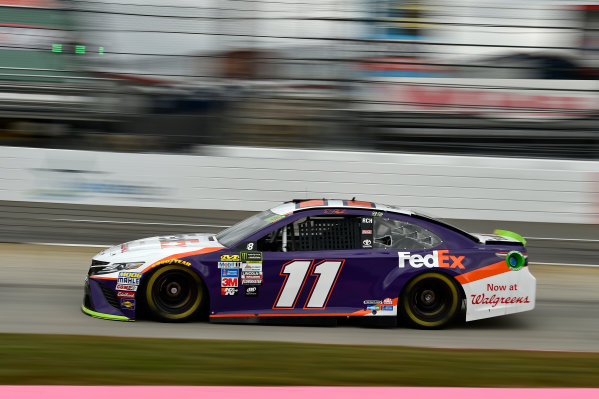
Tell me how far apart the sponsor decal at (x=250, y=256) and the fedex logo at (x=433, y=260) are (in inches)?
48.0

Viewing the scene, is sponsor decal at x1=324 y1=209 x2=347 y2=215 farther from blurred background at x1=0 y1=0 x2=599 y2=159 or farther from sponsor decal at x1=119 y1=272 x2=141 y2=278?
blurred background at x1=0 y1=0 x2=599 y2=159

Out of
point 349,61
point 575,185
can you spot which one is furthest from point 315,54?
point 575,185

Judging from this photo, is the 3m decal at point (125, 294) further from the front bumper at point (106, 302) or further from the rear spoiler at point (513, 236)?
the rear spoiler at point (513, 236)

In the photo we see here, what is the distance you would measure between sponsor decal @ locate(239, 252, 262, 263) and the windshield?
17cm

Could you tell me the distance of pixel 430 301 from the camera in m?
6.96

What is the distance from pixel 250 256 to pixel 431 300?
1.66 metres

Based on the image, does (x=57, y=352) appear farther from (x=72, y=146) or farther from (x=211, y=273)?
(x=72, y=146)

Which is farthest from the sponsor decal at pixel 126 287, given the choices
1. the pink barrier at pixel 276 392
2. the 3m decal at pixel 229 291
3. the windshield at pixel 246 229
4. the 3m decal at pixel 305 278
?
the pink barrier at pixel 276 392

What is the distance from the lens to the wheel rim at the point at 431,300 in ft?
22.6

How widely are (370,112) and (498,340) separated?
8756mm

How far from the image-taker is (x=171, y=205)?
13688 mm

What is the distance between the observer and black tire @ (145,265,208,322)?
6625 mm

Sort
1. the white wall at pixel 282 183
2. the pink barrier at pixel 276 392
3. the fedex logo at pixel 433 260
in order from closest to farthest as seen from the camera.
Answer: the pink barrier at pixel 276 392 < the fedex logo at pixel 433 260 < the white wall at pixel 282 183

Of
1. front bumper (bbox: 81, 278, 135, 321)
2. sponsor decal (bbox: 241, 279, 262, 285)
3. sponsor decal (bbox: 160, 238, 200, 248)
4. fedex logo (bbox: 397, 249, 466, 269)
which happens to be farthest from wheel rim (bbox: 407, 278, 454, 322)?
front bumper (bbox: 81, 278, 135, 321)
